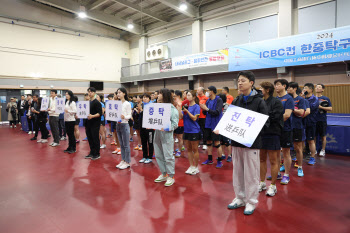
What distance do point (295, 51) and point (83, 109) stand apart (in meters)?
8.80

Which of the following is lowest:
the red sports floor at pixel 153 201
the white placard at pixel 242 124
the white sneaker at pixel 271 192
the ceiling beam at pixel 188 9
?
the red sports floor at pixel 153 201

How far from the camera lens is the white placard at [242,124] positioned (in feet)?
7.46

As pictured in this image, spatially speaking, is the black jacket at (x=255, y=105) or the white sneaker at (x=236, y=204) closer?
the black jacket at (x=255, y=105)

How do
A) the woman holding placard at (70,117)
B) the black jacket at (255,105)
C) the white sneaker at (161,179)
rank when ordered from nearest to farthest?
the black jacket at (255,105) < the white sneaker at (161,179) < the woman holding placard at (70,117)

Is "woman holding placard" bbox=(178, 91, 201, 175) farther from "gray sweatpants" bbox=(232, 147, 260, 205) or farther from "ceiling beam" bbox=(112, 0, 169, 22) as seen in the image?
"ceiling beam" bbox=(112, 0, 169, 22)

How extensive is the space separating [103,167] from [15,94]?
43.1ft

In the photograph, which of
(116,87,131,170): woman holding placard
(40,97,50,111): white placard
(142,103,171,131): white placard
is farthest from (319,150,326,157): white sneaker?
(40,97,50,111): white placard

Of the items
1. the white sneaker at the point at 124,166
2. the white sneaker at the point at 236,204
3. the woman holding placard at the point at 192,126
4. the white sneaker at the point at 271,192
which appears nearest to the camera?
the white sneaker at the point at 236,204

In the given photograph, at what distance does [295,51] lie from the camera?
890 cm

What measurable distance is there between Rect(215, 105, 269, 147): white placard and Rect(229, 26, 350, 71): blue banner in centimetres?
806

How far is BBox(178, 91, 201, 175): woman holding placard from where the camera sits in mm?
3812

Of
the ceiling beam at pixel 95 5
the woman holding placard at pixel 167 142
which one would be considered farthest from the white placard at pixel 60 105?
the ceiling beam at pixel 95 5

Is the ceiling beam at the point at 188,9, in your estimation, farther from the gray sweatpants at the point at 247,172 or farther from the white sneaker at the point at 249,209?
the white sneaker at the point at 249,209

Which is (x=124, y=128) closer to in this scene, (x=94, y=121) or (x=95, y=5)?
(x=94, y=121)
